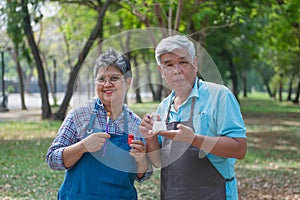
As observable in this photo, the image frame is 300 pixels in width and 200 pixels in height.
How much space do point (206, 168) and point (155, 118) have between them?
0.41m

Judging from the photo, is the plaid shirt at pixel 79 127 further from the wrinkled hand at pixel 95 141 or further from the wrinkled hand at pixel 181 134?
the wrinkled hand at pixel 181 134

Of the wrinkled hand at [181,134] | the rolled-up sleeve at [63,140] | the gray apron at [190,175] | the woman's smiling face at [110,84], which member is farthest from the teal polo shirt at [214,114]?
the rolled-up sleeve at [63,140]

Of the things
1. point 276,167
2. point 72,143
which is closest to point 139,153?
point 72,143

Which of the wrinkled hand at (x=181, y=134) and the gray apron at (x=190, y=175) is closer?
the wrinkled hand at (x=181, y=134)

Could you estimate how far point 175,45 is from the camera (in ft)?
8.89

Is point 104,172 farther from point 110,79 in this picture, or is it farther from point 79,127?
point 110,79

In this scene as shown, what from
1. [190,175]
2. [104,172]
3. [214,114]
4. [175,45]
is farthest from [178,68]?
[104,172]

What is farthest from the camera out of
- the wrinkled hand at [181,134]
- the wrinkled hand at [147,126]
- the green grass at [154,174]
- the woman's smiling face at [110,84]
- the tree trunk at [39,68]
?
the tree trunk at [39,68]

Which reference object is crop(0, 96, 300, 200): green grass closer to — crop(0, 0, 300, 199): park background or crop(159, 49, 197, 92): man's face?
crop(0, 0, 300, 199): park background

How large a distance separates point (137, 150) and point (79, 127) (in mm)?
356

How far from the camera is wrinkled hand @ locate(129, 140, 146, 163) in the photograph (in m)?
2.71

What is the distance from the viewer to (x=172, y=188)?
9.34 ft

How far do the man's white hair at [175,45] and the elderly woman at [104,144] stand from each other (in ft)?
0.72

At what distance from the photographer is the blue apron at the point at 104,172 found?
9.11 ft
